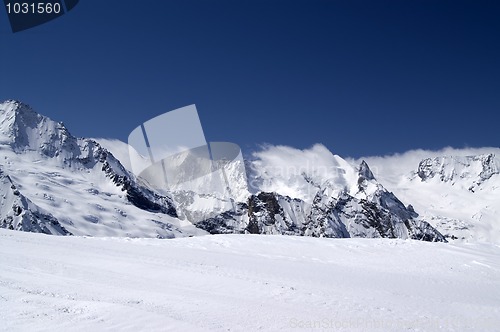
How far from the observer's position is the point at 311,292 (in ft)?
72.5

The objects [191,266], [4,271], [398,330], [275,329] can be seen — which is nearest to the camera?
[275,329]

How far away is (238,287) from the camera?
72.7 ft

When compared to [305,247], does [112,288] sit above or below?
above

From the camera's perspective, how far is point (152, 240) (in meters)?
39.7

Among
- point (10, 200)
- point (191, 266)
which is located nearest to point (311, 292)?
point (191, 266)

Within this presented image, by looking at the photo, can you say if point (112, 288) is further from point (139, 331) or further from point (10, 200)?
point (10, 200)

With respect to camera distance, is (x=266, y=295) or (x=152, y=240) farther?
(x=152, y=240)

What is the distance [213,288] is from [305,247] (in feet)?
64.7

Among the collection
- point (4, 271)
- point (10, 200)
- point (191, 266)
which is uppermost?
point (4, 271)

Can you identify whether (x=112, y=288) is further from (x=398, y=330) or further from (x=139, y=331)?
(x=398, y=330)

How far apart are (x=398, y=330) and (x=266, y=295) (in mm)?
6379

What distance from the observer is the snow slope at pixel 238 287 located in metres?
15.5

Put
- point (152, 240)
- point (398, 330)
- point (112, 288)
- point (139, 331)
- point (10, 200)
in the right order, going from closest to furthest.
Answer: point (139, 331), point (398, 330), point (112, 288), point (152, 240), point (10, 200)

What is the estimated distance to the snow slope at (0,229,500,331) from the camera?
15.5 meters
